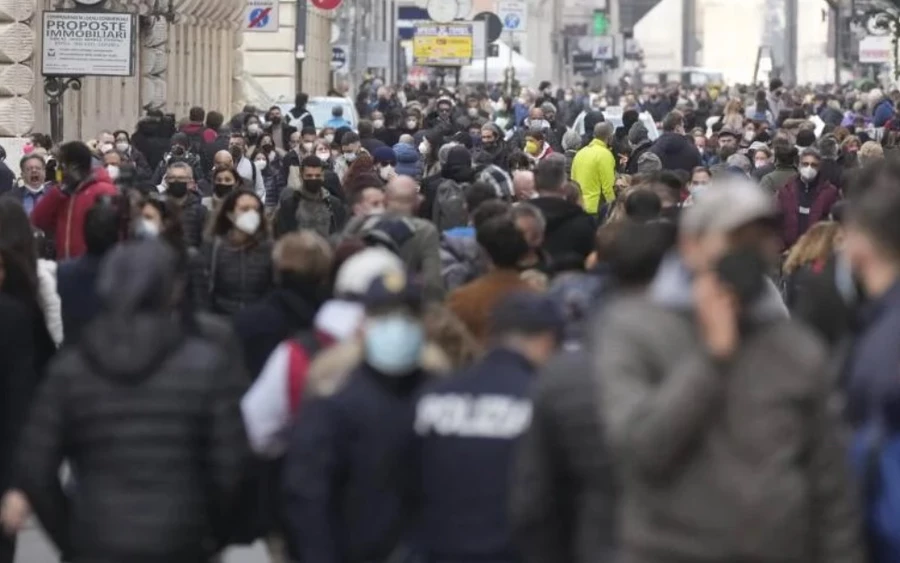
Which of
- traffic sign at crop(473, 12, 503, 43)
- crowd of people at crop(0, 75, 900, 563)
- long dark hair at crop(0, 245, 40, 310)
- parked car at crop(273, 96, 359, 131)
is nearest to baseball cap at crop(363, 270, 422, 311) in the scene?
crowd of people at crop(0, 75, 900, 563)

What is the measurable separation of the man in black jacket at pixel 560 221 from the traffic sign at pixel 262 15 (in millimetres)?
33176

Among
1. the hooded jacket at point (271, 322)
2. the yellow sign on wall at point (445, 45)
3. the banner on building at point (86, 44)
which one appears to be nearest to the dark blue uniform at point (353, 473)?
the hooded jacket at point (271, 322)

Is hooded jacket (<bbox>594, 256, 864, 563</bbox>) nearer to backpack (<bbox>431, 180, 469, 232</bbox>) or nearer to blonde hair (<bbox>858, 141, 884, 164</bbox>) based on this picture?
backpack (<bbox>431, 180, 469, 232</bbox>)

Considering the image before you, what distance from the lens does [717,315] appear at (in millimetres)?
6809

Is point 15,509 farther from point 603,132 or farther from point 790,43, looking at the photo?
point 790,43

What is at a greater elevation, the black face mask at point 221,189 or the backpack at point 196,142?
the backpack at point 196,142

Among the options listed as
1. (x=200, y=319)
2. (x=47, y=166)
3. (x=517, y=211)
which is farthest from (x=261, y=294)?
(x=47, y=166)

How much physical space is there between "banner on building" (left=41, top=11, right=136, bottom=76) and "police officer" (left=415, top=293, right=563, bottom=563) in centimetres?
2164

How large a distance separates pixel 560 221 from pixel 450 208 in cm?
292

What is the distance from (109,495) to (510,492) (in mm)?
1045

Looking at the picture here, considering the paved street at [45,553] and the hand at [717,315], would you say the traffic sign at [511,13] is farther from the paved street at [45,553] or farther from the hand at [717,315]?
the hand at [717,315]

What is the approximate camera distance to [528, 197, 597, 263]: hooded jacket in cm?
1513

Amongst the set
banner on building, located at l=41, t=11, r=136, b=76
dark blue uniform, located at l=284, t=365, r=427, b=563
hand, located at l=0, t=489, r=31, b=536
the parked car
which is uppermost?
banner on building, located at l=41, t=11, r=136, b=76

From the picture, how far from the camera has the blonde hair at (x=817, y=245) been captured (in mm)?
13055
